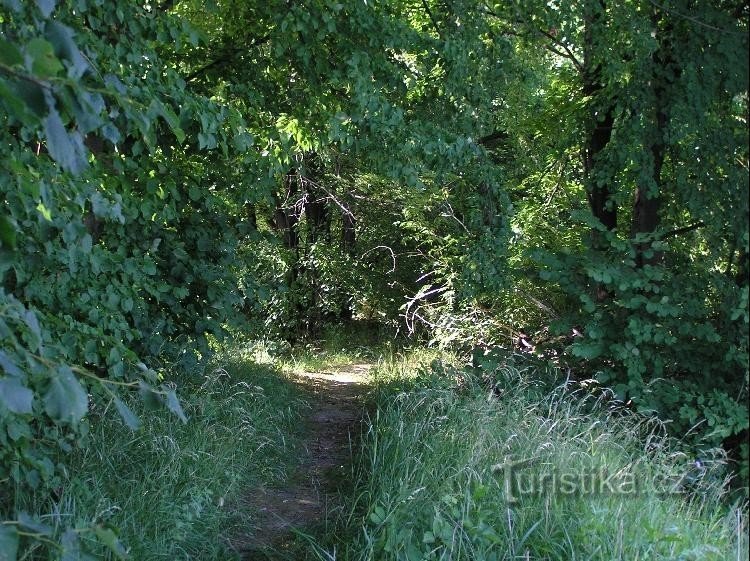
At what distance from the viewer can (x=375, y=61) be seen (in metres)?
5.71

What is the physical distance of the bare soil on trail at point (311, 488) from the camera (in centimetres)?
420

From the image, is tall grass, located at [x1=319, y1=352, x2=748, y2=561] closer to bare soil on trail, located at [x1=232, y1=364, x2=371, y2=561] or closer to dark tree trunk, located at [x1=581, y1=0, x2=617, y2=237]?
bare soil on trail, located at [x1=232, y1=364, x2=371, y2=561]

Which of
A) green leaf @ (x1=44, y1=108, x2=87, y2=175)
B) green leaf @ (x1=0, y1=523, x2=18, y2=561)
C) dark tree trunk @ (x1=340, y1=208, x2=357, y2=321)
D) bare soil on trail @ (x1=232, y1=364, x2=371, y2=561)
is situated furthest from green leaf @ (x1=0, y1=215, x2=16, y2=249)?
dark tree trunk @ (x1=340, y1=208, x2=357, y2=321)

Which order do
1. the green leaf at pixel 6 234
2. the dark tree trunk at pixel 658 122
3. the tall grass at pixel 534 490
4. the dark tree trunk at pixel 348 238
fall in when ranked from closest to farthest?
the green leaf at pixel 6 234 < the tall grass at pixel 534 490 < the dark tree trunk at pixel 658 122 < the dark tree trunk at pixel 348 238

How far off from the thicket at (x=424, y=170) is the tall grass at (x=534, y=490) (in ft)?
1.23

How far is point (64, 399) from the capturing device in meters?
1.56

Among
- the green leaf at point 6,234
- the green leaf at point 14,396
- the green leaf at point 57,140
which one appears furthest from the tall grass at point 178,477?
the green leaf at point 57,140

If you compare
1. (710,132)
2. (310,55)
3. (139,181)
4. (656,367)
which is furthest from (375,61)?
(656,367)

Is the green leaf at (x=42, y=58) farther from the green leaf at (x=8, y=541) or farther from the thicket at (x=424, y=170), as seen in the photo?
the green leaf at (x=8, y=541)

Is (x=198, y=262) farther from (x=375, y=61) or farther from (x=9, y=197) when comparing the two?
(x=9, y=197)

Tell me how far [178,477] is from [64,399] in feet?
9.78

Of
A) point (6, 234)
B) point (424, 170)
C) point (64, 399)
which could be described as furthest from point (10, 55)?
point (424, 170)

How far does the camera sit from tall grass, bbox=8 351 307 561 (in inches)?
144

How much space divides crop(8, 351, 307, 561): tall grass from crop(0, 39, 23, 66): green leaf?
2050mm
